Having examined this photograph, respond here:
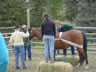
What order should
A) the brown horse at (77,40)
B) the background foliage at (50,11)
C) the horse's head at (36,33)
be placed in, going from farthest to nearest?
the background foliage at (50,11)
the horse's head at (36,33)
the brown horse at (77,40)

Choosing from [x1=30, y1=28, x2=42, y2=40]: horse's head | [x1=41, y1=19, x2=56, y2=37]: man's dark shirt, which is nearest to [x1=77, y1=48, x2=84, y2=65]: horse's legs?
[x1=30, y1=28, x2=42, y2=40]: horse's head

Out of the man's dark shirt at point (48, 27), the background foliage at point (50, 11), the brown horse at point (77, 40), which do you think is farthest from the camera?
the background foliage at point (50, 11)

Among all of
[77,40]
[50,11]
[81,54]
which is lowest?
[81,54]

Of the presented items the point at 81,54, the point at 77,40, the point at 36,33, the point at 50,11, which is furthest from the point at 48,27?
the point at 50,11

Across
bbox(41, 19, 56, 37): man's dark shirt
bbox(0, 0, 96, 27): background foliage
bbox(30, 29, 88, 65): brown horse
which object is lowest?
bbox(30, 29, 88, 65): brown horse

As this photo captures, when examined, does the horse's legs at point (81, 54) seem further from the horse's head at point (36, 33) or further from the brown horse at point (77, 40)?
the horse's head at point (36, 33)

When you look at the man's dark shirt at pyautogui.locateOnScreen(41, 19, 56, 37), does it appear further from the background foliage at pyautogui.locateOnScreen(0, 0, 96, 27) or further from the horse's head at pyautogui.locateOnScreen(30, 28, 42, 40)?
the background foliage at pyautogui.locateOnScreen(0, 0, 96, 27)

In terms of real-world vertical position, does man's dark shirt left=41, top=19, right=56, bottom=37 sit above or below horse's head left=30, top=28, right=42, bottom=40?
above

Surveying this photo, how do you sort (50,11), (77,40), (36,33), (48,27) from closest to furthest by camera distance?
(48,27) → (77,40) → (36,33) → (50,11)

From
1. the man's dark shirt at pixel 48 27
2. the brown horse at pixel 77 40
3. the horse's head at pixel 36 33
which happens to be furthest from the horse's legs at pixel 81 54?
the man's dark shirt at pixel 48 27

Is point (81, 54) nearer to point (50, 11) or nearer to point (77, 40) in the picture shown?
point (77, 40)

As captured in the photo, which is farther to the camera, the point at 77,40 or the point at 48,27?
the point at 77,40

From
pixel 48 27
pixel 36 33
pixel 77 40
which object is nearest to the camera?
pixel 48 27

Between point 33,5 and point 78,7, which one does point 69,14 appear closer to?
point 78,7
